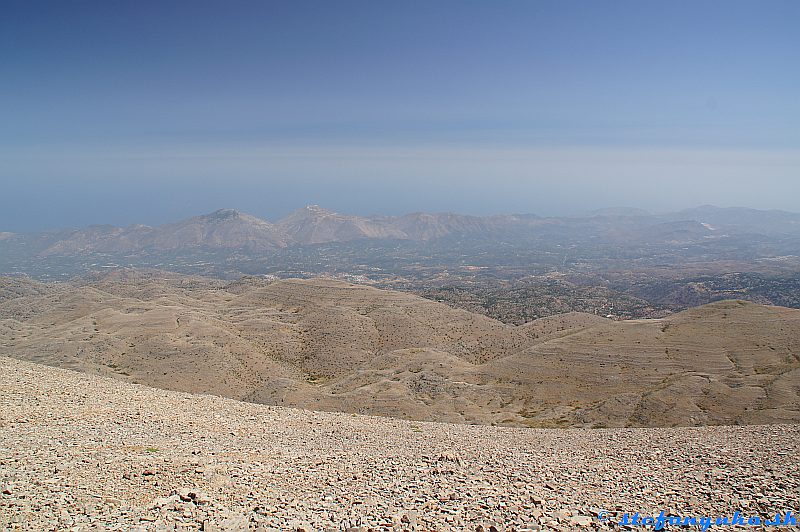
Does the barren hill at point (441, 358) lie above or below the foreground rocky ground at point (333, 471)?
below

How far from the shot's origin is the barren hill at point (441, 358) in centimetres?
4312

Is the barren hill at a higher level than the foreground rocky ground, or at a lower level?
lower

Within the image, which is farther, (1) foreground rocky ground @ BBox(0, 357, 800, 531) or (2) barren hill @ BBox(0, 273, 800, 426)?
(2) barren hill @ BBox(0, 273, 800, 426)

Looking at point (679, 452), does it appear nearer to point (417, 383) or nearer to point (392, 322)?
point (417, 383)

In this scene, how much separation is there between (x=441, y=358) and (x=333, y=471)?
46.0m

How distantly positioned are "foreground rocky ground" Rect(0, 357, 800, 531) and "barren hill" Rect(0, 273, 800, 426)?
18378mm

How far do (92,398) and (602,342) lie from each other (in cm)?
5640

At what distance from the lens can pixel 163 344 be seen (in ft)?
214

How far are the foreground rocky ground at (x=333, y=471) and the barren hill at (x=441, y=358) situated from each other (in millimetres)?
18378

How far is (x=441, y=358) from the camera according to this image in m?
A: 61.9

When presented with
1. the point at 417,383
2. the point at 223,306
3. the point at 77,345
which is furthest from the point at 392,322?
the point at 77,345

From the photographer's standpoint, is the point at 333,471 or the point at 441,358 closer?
the point at 333,471

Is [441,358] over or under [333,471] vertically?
under

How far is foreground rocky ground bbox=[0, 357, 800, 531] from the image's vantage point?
484 inches
